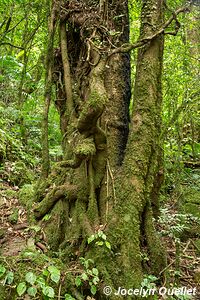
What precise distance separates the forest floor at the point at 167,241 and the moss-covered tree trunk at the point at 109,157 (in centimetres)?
20

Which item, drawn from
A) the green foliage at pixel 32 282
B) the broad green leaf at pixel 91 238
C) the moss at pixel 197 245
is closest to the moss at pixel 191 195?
the moss at pixel 197 245

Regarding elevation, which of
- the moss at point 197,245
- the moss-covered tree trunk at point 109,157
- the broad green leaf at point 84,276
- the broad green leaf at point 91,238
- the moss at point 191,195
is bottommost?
the moss at point 197,245

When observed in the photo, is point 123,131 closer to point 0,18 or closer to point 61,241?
point 61,241

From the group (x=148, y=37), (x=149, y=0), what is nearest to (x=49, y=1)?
(x=149, y=0)

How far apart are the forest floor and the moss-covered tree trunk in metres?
0.20

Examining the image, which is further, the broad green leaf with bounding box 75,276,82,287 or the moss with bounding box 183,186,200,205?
the moss with bounding box 183,186,200,205

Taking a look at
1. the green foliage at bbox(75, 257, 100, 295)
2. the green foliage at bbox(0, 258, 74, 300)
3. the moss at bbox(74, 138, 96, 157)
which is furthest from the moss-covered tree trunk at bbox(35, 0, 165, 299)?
the green foliage at bbox(0, 258, 74, 300)

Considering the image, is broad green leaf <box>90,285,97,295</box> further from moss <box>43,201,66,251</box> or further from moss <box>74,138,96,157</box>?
moss <box>74,138,96,157</box>

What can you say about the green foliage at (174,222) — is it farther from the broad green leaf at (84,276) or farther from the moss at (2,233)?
the moss at (2,233)

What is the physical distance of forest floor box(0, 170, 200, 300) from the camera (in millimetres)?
3273

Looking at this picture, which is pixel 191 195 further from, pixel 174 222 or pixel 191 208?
pixel 174 222

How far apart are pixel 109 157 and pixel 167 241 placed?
147cm

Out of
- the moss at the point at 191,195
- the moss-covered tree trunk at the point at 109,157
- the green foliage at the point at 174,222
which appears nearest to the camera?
the moss-covered tree trunk at the point at 109,157

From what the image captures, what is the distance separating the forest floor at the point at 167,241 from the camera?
3273mm
